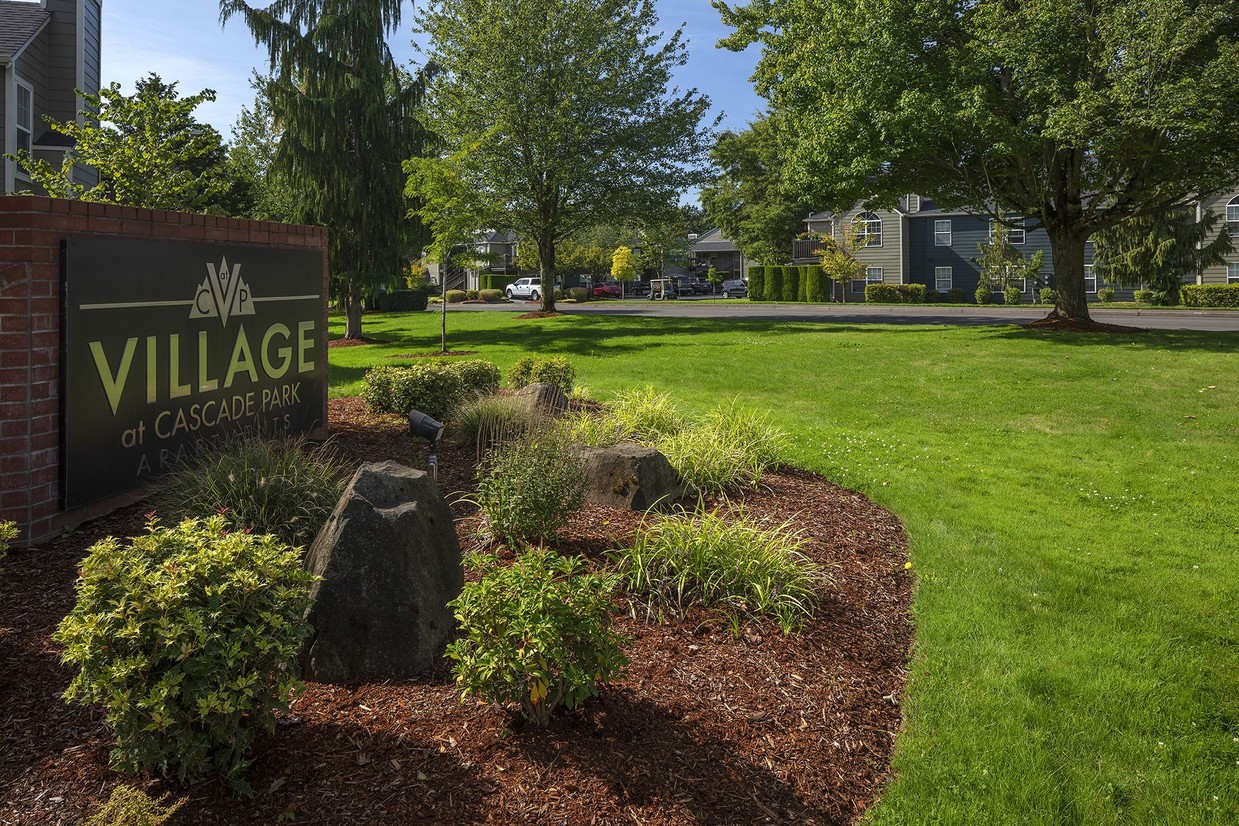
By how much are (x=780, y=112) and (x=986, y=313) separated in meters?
14.3

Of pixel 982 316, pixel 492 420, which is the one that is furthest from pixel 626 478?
pixel 982 316

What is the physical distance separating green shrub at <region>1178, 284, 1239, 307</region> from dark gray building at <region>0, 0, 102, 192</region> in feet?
131

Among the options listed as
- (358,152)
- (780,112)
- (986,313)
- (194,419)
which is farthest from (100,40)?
(986,313)

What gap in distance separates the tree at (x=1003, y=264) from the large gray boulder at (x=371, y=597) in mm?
44059

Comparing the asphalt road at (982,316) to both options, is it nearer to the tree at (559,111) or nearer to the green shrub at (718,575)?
the tree at (559,111)

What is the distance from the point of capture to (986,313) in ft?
110

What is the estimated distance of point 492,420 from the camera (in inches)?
317

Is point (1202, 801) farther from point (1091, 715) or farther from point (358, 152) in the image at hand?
point (358, 152)

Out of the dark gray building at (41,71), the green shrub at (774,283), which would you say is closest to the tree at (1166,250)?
the green shrub at (774,283)

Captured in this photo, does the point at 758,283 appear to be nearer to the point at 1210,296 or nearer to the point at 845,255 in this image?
the point at 845,255

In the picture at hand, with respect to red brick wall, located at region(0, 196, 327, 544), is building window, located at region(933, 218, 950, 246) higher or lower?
higher

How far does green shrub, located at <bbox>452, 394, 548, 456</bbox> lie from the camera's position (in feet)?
24.6

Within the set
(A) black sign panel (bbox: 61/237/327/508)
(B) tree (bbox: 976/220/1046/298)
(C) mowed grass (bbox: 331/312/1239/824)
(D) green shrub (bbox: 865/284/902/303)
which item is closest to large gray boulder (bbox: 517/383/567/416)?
(A) black sign panel (bbox: 61/237/327/508)

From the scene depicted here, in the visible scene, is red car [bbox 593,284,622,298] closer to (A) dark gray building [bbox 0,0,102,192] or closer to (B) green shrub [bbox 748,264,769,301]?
(B) green shrub [bbox 748,264,769,301]
